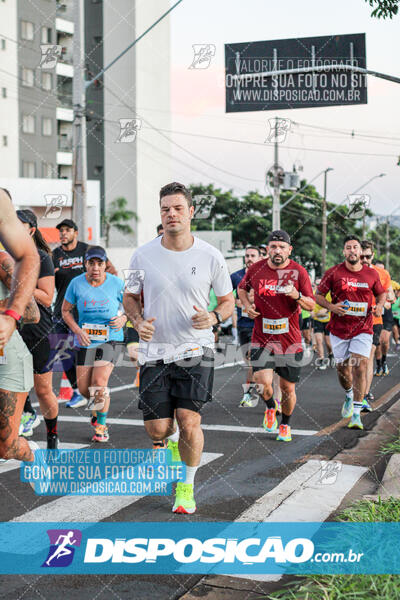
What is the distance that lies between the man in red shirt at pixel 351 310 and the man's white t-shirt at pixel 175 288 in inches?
153

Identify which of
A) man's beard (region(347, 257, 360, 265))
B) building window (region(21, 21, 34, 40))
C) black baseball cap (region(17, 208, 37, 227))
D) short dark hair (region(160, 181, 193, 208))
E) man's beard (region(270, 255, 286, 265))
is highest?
building window (region(21, 21, 34, 40))

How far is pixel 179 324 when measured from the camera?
17.4 ft

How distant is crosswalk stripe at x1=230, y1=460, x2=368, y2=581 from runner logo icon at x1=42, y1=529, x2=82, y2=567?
3.36 feet

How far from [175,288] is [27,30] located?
52345 millimetres

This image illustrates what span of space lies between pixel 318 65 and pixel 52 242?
2666 centimetres

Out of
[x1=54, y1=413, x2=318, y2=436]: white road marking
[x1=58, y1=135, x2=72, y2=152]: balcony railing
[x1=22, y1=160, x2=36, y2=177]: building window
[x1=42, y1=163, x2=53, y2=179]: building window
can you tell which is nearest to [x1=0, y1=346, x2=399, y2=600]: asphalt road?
[x1=54, y1=413, x2=318, y2=436]: white road marking

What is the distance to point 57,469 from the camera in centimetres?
646

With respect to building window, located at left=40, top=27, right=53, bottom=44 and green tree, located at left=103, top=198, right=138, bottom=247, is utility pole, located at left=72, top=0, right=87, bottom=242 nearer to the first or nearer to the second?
green tree, located at left=103, top=198, right=138, bottom=247

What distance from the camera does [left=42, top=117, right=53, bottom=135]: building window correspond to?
5575 centimetres

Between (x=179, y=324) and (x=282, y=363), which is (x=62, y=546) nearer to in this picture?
(x=179, y=324)

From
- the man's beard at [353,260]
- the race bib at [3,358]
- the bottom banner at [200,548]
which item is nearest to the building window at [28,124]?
the man's beard at [353,260]

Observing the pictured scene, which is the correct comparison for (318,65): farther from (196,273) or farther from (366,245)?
(196,273)

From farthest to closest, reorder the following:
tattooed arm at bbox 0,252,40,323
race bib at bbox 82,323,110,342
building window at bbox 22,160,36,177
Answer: building window at bbox 22,160,36,177
race bib at bbox 82,323,110,342
tattooed arm at bbox 0,252,40,323

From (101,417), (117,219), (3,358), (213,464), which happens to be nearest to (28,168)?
(117,219)
